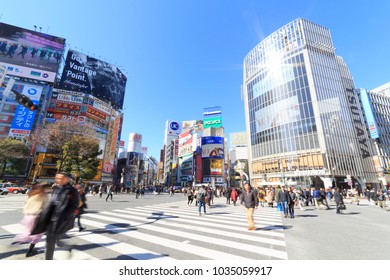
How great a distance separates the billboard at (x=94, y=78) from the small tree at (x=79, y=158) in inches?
924

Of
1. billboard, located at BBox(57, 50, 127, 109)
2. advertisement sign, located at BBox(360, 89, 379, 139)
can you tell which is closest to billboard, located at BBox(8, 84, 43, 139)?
billboard, located at BBox(57, 50, 127, 109)

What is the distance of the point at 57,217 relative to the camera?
3.09 metres

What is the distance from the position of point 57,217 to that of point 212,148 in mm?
66152

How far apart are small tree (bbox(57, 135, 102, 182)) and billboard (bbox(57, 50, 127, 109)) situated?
23.5 metres

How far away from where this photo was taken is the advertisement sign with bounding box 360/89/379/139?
149 ft

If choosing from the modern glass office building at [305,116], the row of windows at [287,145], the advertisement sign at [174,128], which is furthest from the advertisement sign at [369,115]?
the advertisement sign at [174,128]

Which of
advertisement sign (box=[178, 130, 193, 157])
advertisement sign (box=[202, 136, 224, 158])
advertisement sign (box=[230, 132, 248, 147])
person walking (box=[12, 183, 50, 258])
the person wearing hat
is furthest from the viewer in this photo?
advertisement sign (box=[230, 132, 248, 147])

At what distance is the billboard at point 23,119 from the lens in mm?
36844

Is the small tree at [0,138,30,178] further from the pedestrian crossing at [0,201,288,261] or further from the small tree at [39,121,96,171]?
the pedestrian crossing at [0,201,288,261]

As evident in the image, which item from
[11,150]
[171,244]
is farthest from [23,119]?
[171,244]

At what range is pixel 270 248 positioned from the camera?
172 inches

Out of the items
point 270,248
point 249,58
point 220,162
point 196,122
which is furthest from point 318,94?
point 196,122
